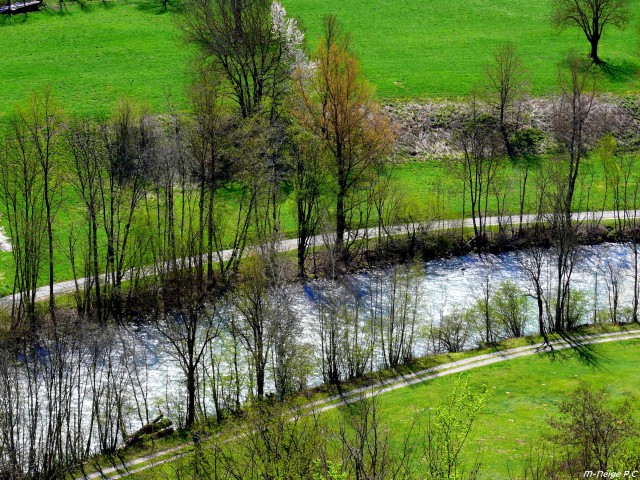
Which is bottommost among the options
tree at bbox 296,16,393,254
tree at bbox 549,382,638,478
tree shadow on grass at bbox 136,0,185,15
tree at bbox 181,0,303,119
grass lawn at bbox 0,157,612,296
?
tree at bbox 549,382,638,478

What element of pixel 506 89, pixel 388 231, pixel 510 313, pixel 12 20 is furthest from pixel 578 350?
pixel 12 20

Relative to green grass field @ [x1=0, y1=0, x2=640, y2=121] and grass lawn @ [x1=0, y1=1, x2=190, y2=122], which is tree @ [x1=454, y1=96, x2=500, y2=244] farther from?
grass lawn @ [x1=0, y1=1, x2=190, y2=122]

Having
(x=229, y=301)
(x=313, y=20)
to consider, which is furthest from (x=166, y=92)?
(x=229, y=301)

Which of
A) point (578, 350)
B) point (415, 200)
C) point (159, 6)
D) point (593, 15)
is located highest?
point (159, 6)

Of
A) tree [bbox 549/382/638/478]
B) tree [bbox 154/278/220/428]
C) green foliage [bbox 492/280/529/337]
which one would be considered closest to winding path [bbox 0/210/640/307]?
tree [bbox 154/278/220/428]

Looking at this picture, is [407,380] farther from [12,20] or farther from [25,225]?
[12,20]

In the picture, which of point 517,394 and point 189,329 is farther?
point 517,394
